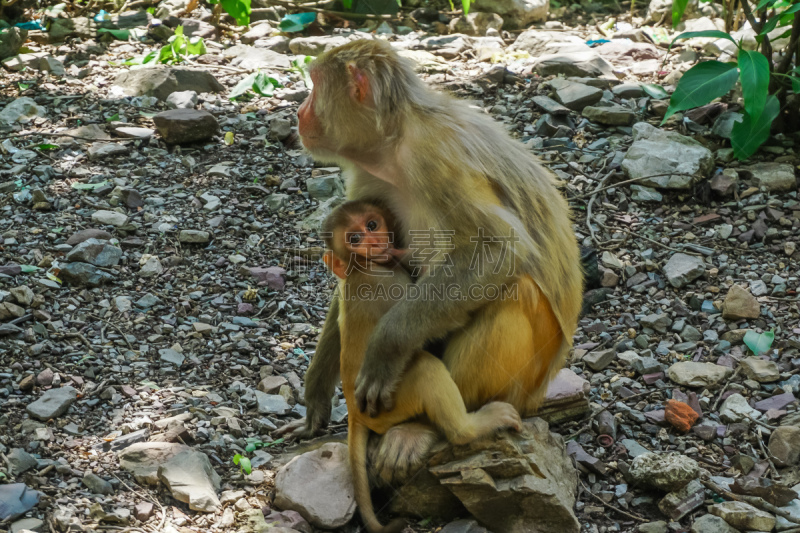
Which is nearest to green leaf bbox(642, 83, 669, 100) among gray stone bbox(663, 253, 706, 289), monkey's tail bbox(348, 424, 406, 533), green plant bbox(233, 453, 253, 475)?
gray stone bbox(663, 253, 706, 289)

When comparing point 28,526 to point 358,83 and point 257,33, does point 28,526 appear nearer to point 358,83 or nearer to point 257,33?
point 358,83

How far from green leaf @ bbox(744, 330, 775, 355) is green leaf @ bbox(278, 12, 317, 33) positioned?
675 centimetres

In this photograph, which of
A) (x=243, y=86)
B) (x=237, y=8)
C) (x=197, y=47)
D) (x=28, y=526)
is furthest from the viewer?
(x=197, y=47)

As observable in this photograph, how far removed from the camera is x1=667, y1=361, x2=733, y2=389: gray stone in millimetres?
4789

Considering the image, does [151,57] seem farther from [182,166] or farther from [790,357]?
[790,357]

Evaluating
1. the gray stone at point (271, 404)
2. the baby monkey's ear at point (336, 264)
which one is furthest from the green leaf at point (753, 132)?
the gray stone at point (271, 404)

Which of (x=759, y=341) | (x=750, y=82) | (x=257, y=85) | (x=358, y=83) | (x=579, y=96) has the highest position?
(x=358, y=83)

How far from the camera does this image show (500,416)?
12.5 ft

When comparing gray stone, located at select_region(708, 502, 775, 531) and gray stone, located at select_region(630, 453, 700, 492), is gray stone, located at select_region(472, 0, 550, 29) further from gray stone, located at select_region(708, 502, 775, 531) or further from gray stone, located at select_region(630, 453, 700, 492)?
gray stone, located at select_region(708, 502, 775, 531)

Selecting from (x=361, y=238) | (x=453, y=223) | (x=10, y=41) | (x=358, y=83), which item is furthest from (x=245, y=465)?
(x=10, y=41)

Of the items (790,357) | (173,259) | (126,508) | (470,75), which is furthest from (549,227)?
(470,75)

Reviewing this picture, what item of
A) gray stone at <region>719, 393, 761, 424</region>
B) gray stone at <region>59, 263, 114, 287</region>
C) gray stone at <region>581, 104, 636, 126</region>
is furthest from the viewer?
gray stone at <region>581, 104, 636, 126</region>

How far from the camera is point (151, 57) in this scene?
8711 millimetres

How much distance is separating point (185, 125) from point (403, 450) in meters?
4.39
